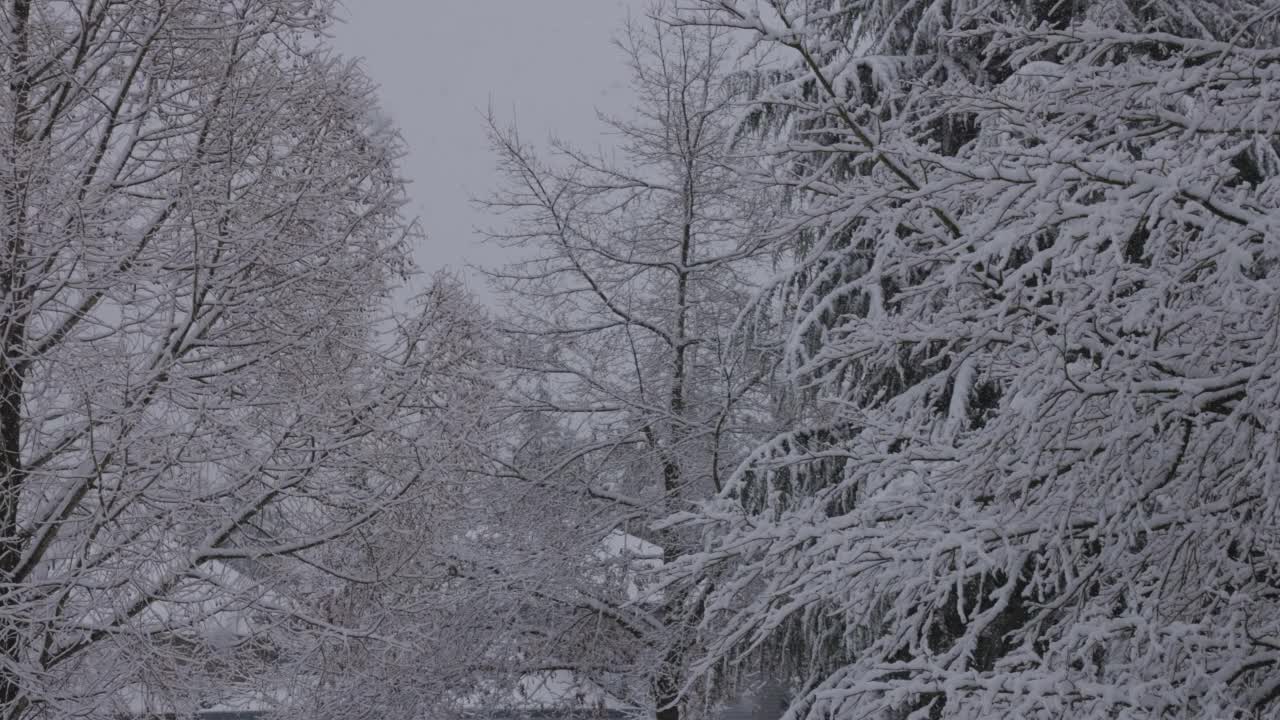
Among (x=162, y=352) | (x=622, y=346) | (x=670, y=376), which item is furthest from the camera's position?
(x=622, y=346)

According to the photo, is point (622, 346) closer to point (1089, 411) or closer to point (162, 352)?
point (162, 352)

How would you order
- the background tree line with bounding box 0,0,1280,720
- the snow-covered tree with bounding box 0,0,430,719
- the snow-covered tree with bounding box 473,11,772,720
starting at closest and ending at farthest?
the background tree line with bounding box 0,0,1280,720
the snow-covered tree with bounding box 0,0,430,719
the snow-covered tree with bounding box 473,11,772,720

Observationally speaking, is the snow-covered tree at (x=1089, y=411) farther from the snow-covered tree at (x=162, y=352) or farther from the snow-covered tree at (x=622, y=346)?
the snow-covered tree at (x=622, y=346)

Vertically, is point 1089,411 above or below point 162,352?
below

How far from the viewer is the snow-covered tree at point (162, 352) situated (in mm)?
5762

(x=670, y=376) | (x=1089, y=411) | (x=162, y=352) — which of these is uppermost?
(x=670, y=376)

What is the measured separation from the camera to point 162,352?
20.4 ft

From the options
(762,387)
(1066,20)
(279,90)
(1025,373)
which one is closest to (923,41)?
(1066,20)

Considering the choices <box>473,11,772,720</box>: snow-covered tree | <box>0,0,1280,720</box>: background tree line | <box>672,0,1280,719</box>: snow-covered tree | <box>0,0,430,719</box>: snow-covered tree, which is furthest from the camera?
<box>473,11,772,720</box>: snow-covered tree

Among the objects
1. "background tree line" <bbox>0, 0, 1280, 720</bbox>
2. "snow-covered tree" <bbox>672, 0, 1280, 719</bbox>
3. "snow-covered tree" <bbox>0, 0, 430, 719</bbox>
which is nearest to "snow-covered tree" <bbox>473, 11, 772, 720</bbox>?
"background tree line" <bbox>0, 0, 1280, 720</bbox>

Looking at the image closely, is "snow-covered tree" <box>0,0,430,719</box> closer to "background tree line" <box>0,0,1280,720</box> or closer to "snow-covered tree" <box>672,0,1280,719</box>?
"background tree line" <box>0,0,1280,720</box>

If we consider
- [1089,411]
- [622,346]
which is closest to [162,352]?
[1089,411]

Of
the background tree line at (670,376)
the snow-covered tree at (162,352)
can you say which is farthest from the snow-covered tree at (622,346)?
the snow-covered tree at (162,352)

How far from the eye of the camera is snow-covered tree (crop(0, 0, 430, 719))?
5.76m
